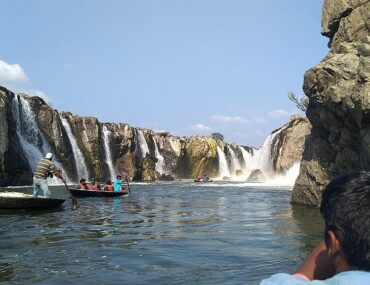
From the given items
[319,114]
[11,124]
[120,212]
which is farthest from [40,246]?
[11,124]

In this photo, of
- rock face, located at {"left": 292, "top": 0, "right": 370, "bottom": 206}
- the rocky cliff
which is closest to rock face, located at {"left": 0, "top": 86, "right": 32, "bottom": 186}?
the rocky cliff

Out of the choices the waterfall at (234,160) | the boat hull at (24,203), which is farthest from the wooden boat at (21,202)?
the waterfall at (234,160)

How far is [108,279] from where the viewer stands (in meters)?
7.03

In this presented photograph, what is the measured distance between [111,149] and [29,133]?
1471 centimetres

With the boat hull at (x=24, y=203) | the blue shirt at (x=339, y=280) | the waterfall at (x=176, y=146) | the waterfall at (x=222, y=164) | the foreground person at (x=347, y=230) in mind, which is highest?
the waterfall at (x=176, y=146)

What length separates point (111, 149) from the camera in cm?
5728

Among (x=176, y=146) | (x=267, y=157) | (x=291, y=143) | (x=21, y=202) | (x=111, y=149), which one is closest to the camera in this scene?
(x=21, y=202)

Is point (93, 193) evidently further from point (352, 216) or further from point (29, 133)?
point (352, 216)

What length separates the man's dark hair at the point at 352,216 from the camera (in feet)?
7.04

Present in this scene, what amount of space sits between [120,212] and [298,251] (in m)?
9.10

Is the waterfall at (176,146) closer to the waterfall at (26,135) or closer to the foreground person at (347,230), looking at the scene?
the waterfall at (26,135)

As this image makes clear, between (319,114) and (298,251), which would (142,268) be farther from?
(319,114)

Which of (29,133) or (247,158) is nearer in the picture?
(29,133)

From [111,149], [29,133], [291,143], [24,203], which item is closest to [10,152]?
[29,133]
